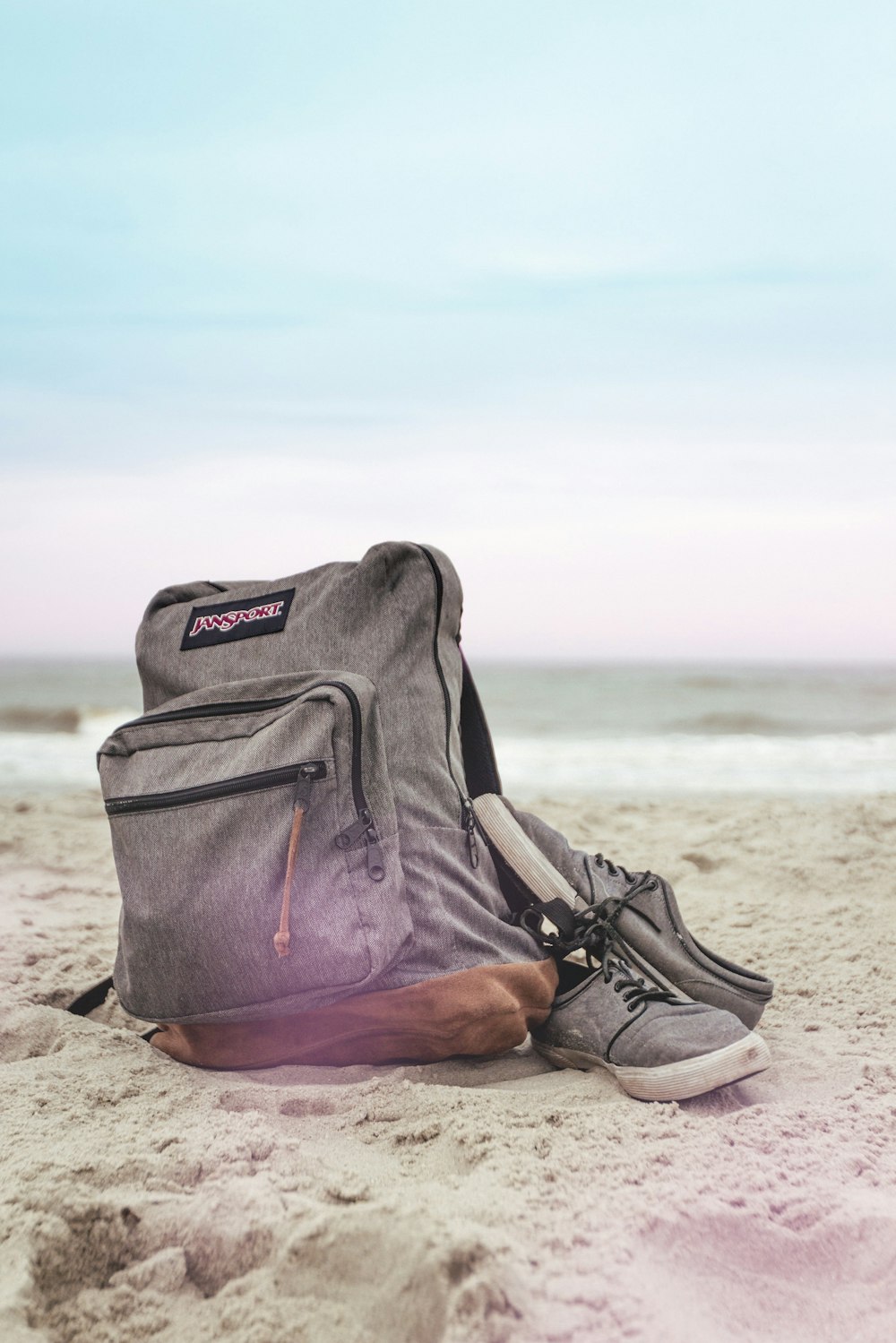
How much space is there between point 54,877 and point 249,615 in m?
1.87

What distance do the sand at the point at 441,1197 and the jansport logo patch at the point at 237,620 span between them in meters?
0.82

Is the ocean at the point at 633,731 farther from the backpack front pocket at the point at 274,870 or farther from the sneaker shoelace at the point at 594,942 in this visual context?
the backpack front pocket at the point at 274,870

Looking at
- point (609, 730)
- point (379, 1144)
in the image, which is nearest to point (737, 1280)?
point (379, 1144)

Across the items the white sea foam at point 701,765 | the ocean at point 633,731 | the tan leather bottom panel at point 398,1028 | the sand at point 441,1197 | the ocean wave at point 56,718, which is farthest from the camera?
the ocean wave at point 56,718

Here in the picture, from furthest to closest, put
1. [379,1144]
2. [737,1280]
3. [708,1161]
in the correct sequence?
1. [379,1144]
2. [708,1161]
3. [737,1280]

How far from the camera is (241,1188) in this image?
4.56 ft

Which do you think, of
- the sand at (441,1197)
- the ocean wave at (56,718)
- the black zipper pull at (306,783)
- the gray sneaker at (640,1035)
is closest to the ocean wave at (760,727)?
the ocean wave at (56,718)

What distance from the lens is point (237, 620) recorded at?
2.14 metres

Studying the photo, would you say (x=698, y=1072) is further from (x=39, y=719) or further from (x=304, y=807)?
(x=39, y=719)

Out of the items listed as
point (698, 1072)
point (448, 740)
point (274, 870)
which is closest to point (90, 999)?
point (274, 870)

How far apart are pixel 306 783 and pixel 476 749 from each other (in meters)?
0.56

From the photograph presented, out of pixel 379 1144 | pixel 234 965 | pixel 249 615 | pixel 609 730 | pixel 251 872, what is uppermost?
pixel 249 615

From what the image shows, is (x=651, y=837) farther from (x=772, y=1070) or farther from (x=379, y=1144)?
(x=379, y=1144)

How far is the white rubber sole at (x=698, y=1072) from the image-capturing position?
1.77 meters
